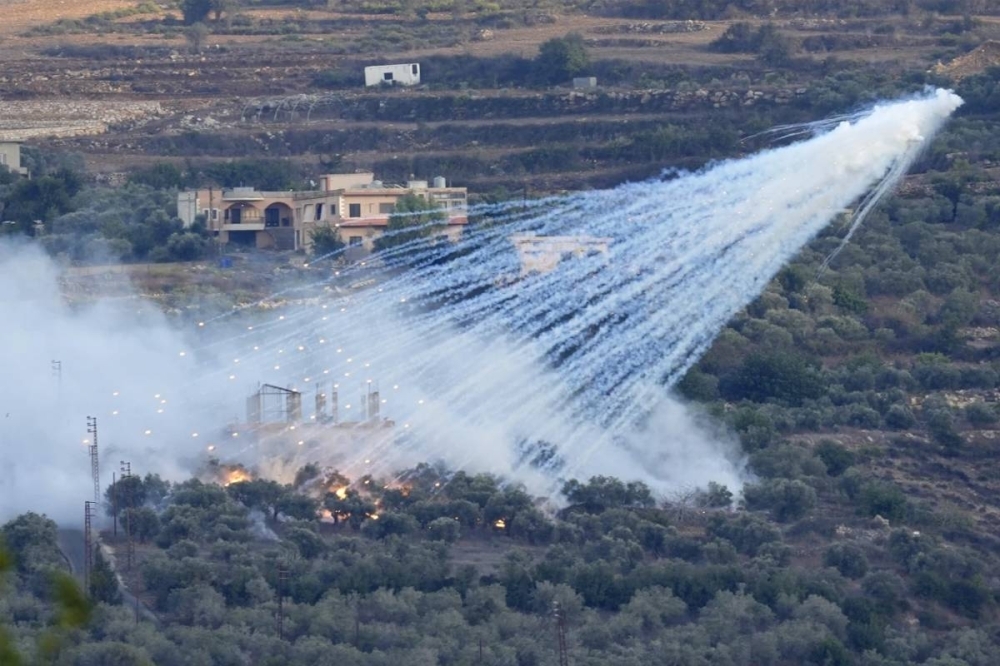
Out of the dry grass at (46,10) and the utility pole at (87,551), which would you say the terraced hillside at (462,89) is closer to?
the dry grass at (46,10)

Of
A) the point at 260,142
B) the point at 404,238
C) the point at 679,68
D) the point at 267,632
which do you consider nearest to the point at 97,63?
the point at 260,142

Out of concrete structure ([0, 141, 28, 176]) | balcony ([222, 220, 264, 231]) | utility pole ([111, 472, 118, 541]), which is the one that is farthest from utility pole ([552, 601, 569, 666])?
concrete structure ([0, 141, 28, 176])

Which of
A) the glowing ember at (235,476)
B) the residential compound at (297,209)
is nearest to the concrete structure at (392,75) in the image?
the residential compound at (297,209)

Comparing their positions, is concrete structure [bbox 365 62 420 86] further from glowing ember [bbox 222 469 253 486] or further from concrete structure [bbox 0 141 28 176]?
glowing ember [bbox 222 469 253 486]

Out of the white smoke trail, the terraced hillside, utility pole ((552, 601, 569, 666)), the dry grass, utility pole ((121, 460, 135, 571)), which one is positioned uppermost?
the dry grass

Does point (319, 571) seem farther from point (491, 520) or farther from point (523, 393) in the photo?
point (523, 393)

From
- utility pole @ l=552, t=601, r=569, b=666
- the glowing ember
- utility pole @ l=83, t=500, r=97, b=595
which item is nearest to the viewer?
utility pole @ l=552, t=601, r=569, b=666

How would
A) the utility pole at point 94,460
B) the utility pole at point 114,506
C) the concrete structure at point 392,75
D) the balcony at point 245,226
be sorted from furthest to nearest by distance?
the concrete structure at point 392,75, the balcony at point 245,226, the utility pole at point 94,460, the utility pole at point 114,506
